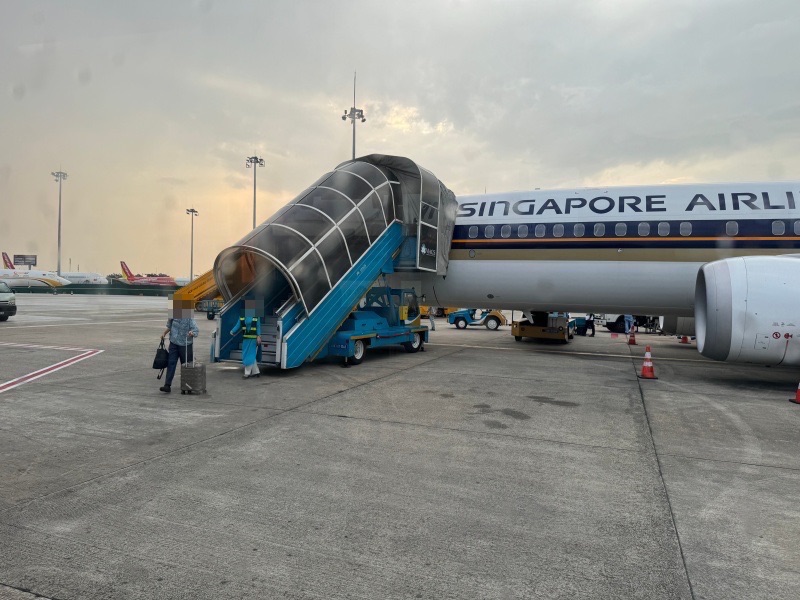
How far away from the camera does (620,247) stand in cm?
1321

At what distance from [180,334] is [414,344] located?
7.53 m

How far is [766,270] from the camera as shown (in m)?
9.91

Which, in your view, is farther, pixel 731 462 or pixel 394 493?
pixel 731 462

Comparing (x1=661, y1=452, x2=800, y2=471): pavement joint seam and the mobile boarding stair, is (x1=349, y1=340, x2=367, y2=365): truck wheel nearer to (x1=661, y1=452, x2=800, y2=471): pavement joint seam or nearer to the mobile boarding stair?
the mobile boarding stair

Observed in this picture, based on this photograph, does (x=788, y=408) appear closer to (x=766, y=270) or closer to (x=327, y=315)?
(x=766, y=270)

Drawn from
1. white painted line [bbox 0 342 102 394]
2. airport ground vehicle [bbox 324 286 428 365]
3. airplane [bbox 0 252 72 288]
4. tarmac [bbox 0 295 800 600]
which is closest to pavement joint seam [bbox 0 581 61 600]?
tarmac [bbox 0 295 800 600]

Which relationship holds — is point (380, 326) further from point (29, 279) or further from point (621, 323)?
point (29, 279)

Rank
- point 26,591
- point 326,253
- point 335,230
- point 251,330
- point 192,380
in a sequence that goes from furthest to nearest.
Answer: point 335,230, point 326,253, point 251,330, point 192,380, point 26,591

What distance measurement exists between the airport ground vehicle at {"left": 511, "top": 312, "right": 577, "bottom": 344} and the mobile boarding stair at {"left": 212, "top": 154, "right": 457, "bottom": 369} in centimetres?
592

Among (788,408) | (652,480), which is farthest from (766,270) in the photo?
(652,480)

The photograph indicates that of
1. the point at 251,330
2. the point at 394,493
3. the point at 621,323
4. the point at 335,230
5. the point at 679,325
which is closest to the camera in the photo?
the point at 394,493

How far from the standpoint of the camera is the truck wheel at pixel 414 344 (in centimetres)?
1492

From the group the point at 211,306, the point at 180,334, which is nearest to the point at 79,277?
the point at 211,306

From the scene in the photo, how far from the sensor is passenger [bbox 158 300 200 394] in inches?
344
